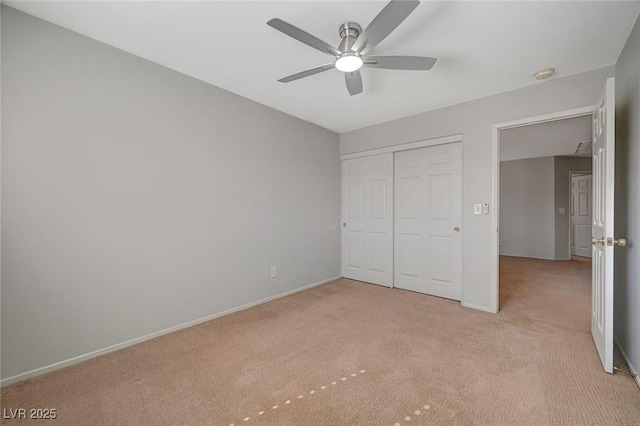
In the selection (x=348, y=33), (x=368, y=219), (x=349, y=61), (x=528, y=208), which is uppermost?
(x=348, y=33)

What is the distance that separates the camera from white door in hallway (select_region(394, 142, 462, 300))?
3432 millimetres

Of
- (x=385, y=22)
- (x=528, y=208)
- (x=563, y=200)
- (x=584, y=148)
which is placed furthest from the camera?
(x=528, y=208)

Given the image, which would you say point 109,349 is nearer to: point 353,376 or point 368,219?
point 353,376

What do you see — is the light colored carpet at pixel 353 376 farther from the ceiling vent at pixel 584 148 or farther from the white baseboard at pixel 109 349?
the ceiling vent at pixel 584 148

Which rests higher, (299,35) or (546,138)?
(546,138)

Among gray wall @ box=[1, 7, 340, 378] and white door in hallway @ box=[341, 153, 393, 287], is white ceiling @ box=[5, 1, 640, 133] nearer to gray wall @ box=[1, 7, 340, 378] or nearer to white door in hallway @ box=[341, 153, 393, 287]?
gray wall @ box=[1, 7, 340, 378]

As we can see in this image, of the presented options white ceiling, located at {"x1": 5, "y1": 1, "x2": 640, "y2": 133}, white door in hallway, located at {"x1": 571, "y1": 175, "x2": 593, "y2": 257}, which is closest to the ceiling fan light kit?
white ceiling, located at {"x1": 5, "y1": 1, "x2": 640, "y2": 133}

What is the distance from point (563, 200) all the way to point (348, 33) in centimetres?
697

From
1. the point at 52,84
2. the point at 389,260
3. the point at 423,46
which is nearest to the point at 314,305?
the point at 389,260

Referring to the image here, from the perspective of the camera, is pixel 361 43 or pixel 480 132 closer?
pixel 361 43

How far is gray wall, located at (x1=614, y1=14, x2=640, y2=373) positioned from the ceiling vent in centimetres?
359

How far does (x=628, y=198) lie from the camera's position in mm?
2004

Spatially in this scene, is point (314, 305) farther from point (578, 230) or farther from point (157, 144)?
point (578, 230)

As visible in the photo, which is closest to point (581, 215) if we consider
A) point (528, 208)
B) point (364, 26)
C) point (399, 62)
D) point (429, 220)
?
point (528, 208)
